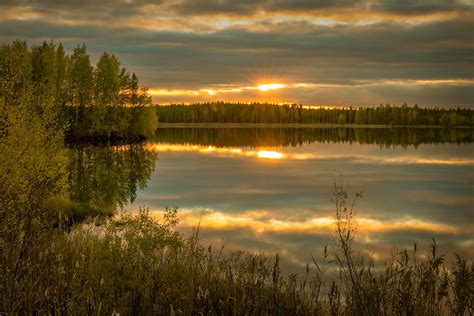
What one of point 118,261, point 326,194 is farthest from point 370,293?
point 326,194

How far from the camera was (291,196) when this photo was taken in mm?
37562

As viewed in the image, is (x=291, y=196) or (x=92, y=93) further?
(x=92, y=93)

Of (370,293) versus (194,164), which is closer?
(370,293)

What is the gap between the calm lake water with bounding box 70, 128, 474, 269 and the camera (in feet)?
76.6

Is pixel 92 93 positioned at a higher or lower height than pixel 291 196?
higher

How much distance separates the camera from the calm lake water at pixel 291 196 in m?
23.3

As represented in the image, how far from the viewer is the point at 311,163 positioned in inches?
2501

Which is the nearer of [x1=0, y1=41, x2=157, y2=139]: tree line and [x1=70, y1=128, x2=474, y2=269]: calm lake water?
[x1=70, y1=128, x2=474, y2=269]: calm lake water

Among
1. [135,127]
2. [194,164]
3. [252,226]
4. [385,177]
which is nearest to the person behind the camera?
[252,226]

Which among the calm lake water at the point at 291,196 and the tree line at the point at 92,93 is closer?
the calm lake water at the point at 291,196

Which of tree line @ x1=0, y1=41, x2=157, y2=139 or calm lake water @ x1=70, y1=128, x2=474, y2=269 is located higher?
tree line @ x1=0, y1=41, x2=157, y2=139

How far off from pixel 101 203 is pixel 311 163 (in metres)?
35.9

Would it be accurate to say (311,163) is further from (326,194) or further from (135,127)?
(135,127)

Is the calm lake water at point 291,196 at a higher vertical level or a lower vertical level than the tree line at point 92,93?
lower
